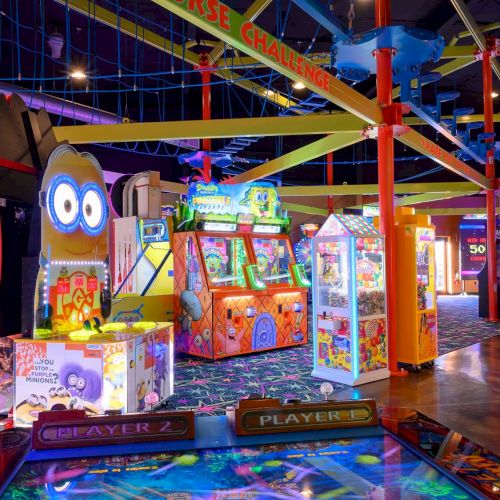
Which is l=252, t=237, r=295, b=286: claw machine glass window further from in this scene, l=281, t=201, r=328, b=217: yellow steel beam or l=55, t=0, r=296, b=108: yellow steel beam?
l=281, t=201, r=328, b=217: yellow steel beam

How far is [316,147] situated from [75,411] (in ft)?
22.9

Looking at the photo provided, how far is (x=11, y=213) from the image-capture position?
3.70m

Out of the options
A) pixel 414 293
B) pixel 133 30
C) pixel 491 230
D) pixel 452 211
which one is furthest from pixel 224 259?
pixel 452 211

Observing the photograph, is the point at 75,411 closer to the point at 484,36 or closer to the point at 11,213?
the point at 11,213

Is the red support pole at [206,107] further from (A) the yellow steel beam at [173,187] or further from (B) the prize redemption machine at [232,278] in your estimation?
(B) the prize redemption machine at [232,278]

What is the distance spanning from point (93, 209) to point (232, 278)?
3.32m

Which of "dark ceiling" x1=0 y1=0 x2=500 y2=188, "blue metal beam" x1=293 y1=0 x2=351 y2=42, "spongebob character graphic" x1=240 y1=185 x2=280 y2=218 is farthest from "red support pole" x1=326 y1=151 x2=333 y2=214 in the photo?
"blue metal beam" x1=293 y1=0 x2=351 y2=42

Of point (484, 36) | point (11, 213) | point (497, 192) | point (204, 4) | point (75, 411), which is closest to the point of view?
point (75, 411)

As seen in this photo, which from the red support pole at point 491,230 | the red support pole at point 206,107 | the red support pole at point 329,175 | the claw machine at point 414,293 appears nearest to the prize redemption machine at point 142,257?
the claw machine at point 414,293

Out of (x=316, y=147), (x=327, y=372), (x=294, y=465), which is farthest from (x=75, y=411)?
(x=316, y=147)

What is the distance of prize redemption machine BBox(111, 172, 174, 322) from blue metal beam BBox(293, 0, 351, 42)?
2.95 metres

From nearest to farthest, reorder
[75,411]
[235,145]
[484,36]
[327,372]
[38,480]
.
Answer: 1. [38,480]
2. [75,411]
3. [327,372]
4. [484,36]
5. [235,145]

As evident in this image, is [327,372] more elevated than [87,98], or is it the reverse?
[87,98]

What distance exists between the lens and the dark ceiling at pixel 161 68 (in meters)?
7.55
